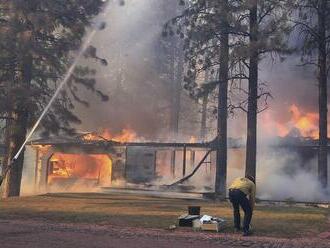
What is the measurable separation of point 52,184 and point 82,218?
18.5 meters

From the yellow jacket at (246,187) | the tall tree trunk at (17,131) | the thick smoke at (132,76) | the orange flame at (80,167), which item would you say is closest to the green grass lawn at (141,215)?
the yellow jacket at (246,187)

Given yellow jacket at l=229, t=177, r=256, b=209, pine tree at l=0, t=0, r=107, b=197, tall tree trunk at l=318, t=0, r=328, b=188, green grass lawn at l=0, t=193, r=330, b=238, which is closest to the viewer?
yellow jacket at l=229, t=177, r=256, b=209

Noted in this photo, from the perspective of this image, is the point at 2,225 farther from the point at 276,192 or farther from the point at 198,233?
the point at 276,192

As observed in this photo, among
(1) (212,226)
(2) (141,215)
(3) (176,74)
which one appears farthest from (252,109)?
(3) (176,74)

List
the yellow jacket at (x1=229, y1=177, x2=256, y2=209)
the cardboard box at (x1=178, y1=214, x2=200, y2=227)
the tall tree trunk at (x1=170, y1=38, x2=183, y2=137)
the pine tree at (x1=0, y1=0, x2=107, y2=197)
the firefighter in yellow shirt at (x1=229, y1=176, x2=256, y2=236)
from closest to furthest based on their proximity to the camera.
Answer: the firefighter in yellow shirt at (x1=229, y1=176, x2=256, y2=236) → the yellow jacket at (x1=229, y1=177, x2=256, y2=209) → the cardboard box at (x1=178, y1=214, x2=200, y2=227) → the pine tree at (x1=0, y1=0, x2=107, y2=197) → the tall tree trunk at (x1=170, y1=38, x2=183, y2=137)

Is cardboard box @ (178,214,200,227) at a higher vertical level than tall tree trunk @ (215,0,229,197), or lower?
lower

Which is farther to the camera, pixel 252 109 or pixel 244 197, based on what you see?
pixel 252 109

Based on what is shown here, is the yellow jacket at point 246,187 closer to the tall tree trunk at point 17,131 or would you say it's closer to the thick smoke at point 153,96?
the tall tree trunk at point 17,131

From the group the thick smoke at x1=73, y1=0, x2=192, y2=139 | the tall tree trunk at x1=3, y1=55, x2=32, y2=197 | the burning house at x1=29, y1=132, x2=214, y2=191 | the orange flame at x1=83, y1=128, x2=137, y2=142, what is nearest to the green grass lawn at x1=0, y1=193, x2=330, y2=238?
the tall tree trunk at x1=3, y1=55, x2=32, y2=197

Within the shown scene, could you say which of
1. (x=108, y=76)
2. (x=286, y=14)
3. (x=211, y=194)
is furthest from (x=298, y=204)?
(x=108, y=76)

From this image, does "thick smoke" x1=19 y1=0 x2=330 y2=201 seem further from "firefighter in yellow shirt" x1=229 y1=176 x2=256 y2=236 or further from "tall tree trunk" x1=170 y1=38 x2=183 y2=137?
"firefighter in yellow shirt" x1=229 y1=176 x2=256 y2=236

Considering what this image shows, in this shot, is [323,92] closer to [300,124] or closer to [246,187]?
[300,124]

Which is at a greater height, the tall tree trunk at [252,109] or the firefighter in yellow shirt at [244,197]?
the tall tree trunk at [252,109]

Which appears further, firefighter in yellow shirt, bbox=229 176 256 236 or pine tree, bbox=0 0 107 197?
pine tree, bbox=0 0 107 197
